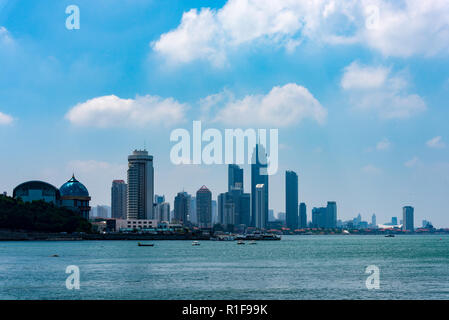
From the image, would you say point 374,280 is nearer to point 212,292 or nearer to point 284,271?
point 284,271

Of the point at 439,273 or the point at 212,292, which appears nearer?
the point at 212,292

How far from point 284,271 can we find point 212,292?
27221 mm

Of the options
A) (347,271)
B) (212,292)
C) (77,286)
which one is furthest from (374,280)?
(77,286)
